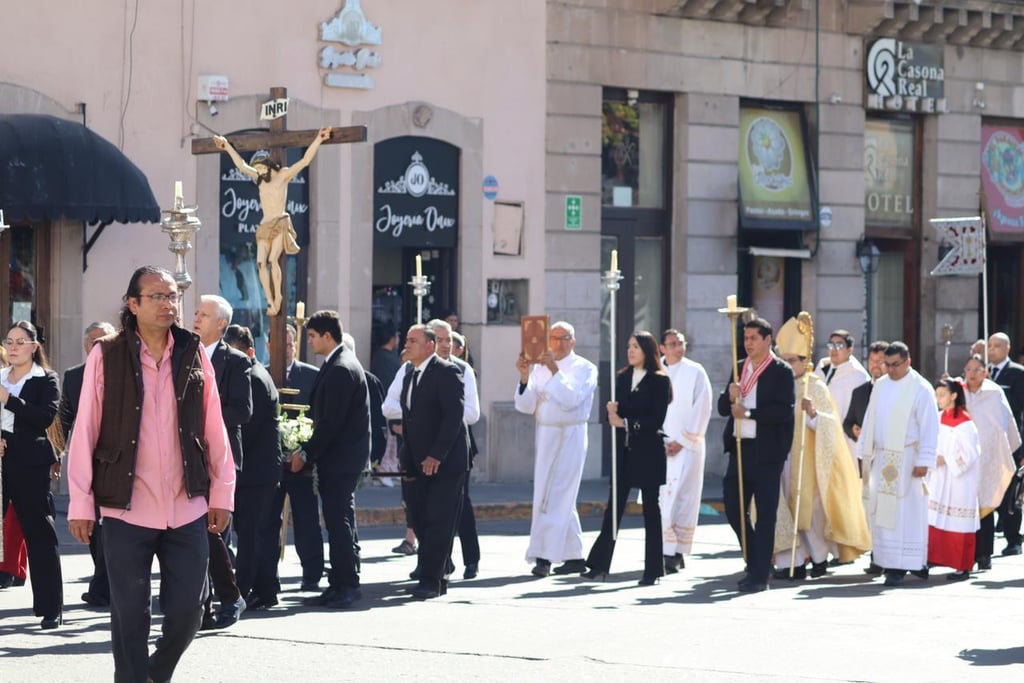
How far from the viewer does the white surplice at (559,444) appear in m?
14.9

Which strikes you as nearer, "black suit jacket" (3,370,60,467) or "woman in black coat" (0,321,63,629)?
"woman in black coat" (0,321,63,629)

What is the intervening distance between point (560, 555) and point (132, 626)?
22.8 feet

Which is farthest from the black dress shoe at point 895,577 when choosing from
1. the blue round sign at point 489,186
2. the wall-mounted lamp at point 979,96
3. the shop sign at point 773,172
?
the wall-mounted lamp at point 979,96

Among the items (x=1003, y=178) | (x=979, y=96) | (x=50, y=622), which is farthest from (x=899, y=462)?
(x=1003, y=178)

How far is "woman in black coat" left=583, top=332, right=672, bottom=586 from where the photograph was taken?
14234mm

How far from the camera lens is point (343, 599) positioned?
1249 centimetres

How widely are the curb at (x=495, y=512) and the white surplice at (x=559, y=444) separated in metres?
3.47

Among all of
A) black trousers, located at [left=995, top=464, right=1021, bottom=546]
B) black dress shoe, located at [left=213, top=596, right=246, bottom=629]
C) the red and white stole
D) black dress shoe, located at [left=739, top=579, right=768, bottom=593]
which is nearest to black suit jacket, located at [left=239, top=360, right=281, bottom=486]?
black dress shoe, located at [left=213, top=596, right=246, bottom=629]

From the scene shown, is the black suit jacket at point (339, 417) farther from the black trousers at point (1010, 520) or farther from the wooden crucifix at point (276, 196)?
the black trousers at point (1010, 520)

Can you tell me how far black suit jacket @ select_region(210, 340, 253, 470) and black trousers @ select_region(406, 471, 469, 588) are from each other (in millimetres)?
2148

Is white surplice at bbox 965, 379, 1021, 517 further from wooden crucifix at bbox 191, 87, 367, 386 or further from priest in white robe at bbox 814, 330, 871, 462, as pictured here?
wooden crucifix at bbox 191, 87, 367, 386

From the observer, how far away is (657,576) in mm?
14297

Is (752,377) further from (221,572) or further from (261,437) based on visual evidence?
(221,572)

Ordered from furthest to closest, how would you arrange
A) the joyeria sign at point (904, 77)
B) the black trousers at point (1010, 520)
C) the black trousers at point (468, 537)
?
the joyeria sign at point (904, 77)
the black trousers at point (1010, 520)
the black trousers at point (468, 537)
